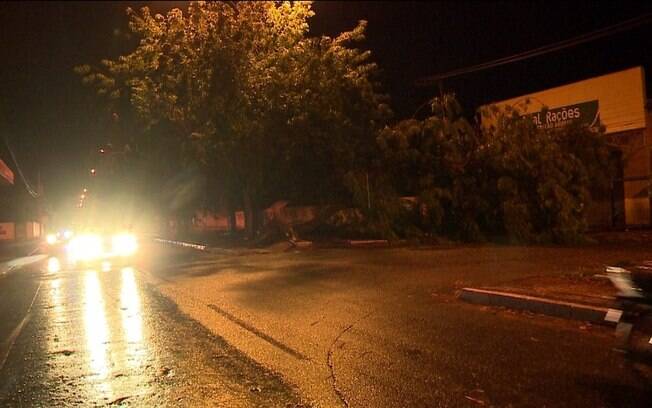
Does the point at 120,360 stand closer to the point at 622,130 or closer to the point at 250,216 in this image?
the point at 250,216

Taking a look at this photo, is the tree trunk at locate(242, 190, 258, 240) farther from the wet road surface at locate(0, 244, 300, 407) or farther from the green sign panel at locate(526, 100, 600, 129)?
the wet road surface at locate(0, 244, 300, 407)

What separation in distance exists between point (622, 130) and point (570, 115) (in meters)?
2.75

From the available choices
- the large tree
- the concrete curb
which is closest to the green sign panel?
the large tree

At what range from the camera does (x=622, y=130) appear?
2820cm

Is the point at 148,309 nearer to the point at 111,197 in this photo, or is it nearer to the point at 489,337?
the point at 489,337

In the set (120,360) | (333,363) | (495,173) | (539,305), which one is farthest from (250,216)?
(333,363)

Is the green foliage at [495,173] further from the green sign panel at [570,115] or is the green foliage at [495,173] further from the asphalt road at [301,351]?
the asphalt road at [301,351]

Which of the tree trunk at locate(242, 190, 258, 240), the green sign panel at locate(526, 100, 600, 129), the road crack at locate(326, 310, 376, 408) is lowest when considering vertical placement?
the road crack at locate(326, 310, 376, 408)

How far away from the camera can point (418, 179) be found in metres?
25.8

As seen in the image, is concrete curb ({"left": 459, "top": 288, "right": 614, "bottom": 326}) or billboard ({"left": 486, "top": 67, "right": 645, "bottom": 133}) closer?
concrete curb ({"left": 459, "top": 288, "right": 614, "bottom": 326})

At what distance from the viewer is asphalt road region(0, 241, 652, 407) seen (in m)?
5.88

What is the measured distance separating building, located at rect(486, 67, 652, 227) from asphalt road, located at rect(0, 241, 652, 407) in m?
18.0

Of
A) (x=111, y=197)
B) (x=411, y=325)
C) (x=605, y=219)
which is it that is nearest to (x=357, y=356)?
(x=411, y=325)

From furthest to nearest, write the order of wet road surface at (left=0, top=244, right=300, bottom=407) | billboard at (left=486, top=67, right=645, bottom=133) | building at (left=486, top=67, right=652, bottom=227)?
1. building at (left=486, top=67, right=652, bottom=227)
2. billboard at (left=486, top=67, right=645, bottom=133)
3. wet road surface at (left=0, top=244, right=300, bottom=407)
